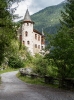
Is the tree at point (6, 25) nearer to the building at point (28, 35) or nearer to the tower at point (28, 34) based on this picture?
the building at point (28, 35)

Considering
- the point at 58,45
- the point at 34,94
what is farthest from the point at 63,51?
the point at 34,94

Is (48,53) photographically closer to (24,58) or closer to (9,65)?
(9,65)

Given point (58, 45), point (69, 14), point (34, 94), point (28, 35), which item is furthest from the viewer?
point (28, 35)

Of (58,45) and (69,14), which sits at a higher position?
(69,14)

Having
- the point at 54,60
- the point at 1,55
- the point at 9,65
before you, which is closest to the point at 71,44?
the point at 54,60

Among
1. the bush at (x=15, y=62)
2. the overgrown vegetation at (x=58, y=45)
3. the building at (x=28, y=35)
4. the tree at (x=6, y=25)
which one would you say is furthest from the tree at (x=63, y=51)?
the building at (x=28, y=35)

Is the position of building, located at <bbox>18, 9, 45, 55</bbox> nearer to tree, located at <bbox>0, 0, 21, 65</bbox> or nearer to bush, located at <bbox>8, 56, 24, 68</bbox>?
bush, located at <bbox>8, 56, 24, 68</bbox>

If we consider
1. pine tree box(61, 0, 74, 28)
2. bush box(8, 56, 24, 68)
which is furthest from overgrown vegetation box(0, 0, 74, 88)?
bush box(8, 56, 24, 68)

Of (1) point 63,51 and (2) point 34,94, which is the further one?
(1) point 63,51

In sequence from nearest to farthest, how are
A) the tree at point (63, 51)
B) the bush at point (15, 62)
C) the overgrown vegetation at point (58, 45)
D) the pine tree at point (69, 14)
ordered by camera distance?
the overgrown vegetation at point (58, 45), the tree at point (63, 51), the pine tree at point (69, 14), the bush at point (15, 62)

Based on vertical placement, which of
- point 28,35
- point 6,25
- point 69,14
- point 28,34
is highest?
point 28,34

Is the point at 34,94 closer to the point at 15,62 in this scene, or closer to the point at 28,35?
the point at 15,62

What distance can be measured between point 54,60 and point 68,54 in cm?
187

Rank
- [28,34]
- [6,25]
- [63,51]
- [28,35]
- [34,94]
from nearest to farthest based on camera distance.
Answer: [6,25] < [34,94] < [63,51] < [28,34] < [28,35]
